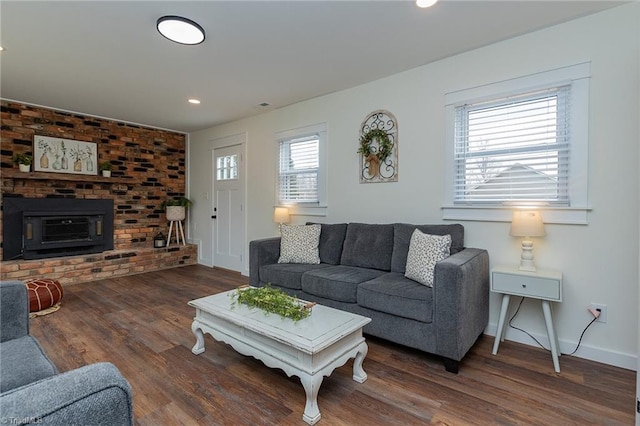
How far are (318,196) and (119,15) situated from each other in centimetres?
254

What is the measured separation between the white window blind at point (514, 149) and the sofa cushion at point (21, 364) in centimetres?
294

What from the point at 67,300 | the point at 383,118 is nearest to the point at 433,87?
the point at 383,118

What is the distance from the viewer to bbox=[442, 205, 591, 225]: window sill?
7.52 ft

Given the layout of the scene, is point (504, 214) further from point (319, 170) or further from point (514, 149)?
point (319, 170)

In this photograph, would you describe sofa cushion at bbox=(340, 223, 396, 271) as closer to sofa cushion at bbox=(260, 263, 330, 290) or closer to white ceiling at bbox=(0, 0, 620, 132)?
sofa cushion at bbox=(260, 263, 330, 290)

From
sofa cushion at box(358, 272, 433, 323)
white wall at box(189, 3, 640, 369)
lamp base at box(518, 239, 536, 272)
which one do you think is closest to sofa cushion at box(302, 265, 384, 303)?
sofa cushion at box(358, 272, 433, 323)

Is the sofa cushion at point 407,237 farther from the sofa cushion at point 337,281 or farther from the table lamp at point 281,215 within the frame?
the table lamp at point 281,215

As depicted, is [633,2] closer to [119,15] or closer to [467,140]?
[467,140]

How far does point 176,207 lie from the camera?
5.53 meters

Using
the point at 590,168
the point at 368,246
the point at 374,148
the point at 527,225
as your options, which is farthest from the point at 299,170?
the point at 590,168

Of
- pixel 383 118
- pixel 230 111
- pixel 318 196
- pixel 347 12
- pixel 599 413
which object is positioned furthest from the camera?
pixel 230 111

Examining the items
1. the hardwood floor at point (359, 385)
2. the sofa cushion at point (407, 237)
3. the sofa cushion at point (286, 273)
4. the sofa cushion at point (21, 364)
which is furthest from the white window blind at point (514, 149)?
the sofa cushion at point (21, 364)

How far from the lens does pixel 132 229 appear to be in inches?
210

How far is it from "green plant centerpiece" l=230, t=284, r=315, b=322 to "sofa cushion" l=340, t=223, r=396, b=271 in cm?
105
